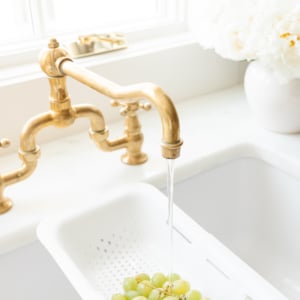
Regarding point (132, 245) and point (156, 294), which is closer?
point (156, 294)

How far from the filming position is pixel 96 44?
110cm

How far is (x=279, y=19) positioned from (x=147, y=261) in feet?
1.71

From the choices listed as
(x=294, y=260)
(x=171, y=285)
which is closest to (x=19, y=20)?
(x=171, y=285)

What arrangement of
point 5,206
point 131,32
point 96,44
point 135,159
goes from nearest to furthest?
point 5,206 < point 135,159 < point 96,44 < point 131,32

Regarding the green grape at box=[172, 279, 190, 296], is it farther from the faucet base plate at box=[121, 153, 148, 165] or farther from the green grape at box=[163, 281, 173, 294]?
the faucet base plate at box=[121, 153, 148, 165]

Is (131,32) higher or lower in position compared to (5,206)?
higher

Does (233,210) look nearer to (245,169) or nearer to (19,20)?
(245,169)

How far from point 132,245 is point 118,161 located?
20 centimetres

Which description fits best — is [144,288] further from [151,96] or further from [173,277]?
[151,96]

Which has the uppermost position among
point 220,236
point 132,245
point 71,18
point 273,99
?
point 71,18

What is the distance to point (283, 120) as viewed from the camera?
103 cm

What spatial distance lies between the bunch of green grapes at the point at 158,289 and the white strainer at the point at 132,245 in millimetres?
41

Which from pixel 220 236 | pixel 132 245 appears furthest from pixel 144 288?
pixel 220 236

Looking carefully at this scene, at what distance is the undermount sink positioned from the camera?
2.36ft
